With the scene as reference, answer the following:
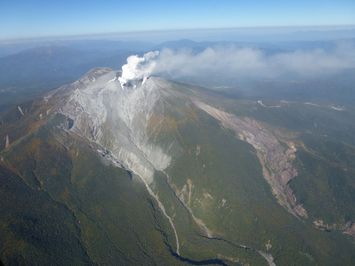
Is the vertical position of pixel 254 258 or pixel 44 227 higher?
pixel 44 227

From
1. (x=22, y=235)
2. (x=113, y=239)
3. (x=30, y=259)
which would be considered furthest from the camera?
(x=113, y=239)

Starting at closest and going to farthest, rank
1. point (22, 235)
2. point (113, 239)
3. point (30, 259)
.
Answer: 1. point (30, 259)
2. point (22, 235)
3. point (113, 239)

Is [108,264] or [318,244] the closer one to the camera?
[108,264]

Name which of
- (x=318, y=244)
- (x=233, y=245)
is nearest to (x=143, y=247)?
(x=233, y=245)

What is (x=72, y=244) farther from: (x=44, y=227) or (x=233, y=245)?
(x=233, y=245)

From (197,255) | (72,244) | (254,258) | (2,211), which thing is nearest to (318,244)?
(254,258)

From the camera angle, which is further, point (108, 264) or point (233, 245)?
point (233, 245)

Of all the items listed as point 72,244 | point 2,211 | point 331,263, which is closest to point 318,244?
point 331,263

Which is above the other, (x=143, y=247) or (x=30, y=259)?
(x=30, y=259)

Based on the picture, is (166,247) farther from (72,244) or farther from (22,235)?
(22,235)
